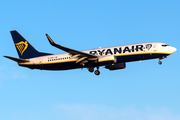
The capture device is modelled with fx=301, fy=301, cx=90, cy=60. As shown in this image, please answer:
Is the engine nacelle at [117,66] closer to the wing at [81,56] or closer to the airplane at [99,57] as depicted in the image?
the airplane at [99,57]

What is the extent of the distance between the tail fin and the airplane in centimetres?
77

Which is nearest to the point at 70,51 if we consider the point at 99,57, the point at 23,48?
the point at 99,57

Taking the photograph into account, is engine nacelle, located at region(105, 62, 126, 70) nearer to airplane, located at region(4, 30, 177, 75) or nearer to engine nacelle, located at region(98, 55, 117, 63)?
airplane, located at region(4, 30, 177, 75)

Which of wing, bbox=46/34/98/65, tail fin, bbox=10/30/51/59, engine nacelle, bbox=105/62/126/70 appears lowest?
engine nacelle, bbox=105/62/126/70

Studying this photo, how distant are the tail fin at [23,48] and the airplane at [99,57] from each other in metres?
0.77

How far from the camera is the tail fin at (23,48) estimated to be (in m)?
56.9

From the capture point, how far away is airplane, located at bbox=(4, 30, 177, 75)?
167 feet

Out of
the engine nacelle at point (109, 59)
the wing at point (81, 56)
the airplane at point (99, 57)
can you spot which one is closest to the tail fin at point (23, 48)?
the airplane at point (99, 57)

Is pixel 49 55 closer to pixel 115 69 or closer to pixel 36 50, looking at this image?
pixel 36 50

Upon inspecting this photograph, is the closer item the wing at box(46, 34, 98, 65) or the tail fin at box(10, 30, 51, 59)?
the wing at box(46, 34, 98, 65)

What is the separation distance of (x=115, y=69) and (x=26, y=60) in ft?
53.9

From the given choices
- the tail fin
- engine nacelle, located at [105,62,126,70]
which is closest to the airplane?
engine nacelle, located at [105,62,126,70]

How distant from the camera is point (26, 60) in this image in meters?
54.7

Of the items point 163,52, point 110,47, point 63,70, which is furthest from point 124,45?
point 63,70
